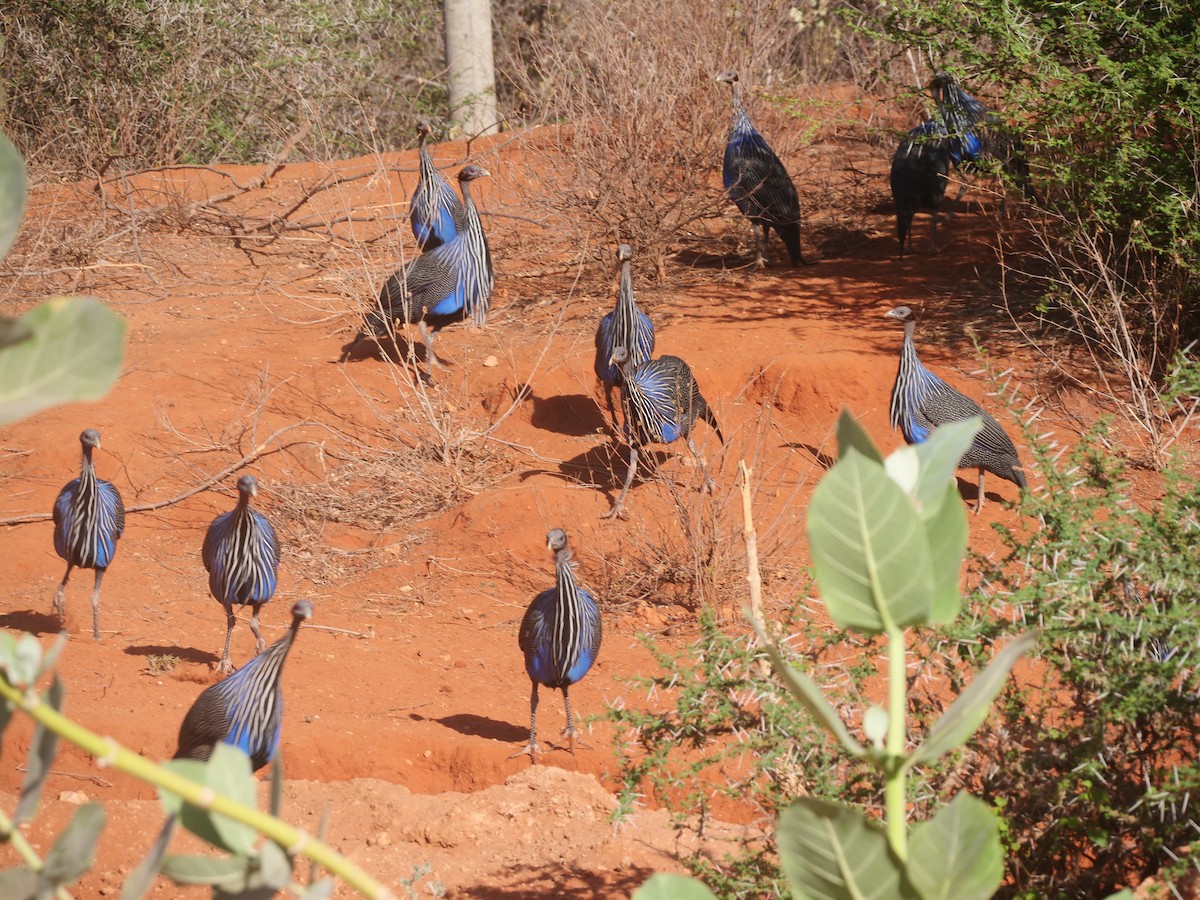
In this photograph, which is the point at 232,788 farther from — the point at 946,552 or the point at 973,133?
the point at 973,133

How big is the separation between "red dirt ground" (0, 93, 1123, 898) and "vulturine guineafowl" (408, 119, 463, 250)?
48 centimetres

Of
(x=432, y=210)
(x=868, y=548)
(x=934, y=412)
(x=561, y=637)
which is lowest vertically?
(x=561, y=637)

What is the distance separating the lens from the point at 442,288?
9.05 metres

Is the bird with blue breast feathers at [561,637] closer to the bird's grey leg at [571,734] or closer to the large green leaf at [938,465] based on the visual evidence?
the bird's grey leg at [571,734]

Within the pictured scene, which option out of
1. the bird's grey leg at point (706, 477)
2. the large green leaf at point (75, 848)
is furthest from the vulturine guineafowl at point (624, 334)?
the large green leaf at point (75, 848)

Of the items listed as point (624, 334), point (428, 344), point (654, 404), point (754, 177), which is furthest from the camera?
point (754, 177)

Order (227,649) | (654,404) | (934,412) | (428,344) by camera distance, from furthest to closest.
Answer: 1. (428,344)
2. (654,404)
3. (934,412)
4. (227,649)

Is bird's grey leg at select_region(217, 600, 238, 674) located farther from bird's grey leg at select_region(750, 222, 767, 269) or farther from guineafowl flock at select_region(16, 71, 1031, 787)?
bird's grey leg at select_region(750, 222, 767, 269)

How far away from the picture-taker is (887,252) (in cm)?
1112

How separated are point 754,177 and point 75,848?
954 centimetres

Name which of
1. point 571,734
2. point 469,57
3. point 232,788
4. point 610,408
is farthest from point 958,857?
point 469,57

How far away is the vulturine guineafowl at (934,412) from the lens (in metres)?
7.07

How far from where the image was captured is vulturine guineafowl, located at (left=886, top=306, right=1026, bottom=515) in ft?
23.2

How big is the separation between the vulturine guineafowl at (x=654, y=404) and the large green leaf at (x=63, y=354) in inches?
255
